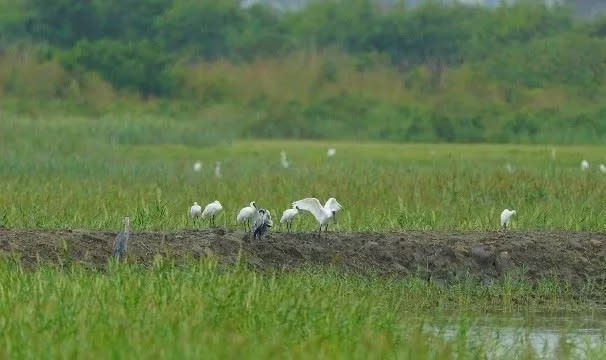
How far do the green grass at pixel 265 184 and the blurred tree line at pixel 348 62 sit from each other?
8642mm

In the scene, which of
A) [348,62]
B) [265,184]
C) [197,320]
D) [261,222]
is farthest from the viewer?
[348,62]

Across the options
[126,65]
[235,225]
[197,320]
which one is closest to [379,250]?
[235,225]

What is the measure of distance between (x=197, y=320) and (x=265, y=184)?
1187 centimetres

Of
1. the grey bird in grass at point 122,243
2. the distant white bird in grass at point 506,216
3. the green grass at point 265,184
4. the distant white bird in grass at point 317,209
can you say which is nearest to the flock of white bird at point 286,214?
the distant white bird in grass at point 317,209

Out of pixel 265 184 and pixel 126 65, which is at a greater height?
pixel 265 184

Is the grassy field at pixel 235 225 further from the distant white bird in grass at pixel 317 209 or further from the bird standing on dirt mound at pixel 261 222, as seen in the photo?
the distant white bird in grass at pixel 317 209

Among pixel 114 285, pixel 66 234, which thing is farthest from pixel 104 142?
pixel 114 285

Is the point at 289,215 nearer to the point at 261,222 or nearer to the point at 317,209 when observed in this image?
the point at 317,209

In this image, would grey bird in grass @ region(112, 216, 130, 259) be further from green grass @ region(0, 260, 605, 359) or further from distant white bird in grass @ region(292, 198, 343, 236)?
distant white bird in grass @ region(292, 198, 343, 236)

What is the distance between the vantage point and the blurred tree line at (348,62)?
4084 cm

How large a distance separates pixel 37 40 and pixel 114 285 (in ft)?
131

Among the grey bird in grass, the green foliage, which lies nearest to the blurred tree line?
the green foliage

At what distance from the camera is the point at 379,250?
13.2 metres

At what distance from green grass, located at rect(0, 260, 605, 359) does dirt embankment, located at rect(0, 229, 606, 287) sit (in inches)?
50.5
